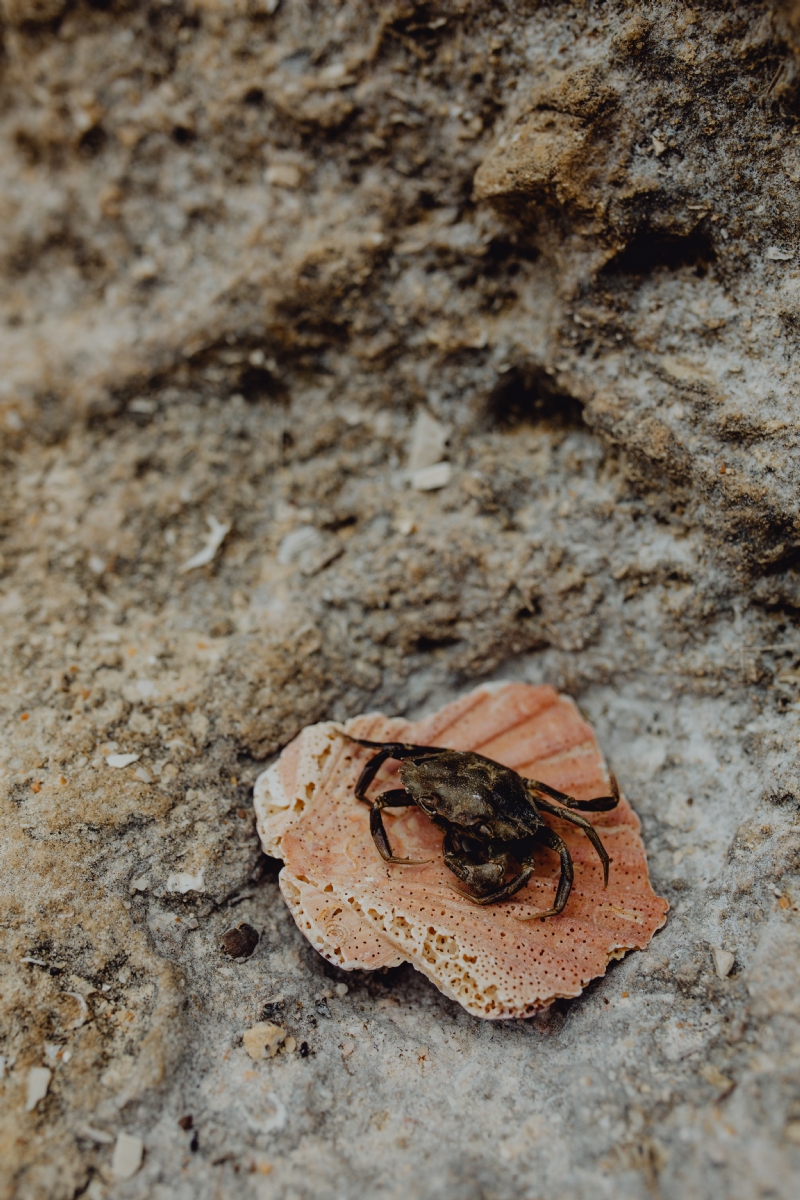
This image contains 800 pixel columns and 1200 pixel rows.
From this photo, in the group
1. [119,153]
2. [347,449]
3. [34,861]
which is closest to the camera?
[34,861]

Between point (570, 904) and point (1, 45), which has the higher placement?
point (1, 45)

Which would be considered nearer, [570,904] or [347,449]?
[570,904]

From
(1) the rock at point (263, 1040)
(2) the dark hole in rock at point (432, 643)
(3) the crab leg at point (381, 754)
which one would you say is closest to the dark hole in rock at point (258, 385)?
(2) the dark hole in rock at point (432, 643)

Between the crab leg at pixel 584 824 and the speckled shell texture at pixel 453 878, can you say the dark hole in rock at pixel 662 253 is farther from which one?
the crab leg at pixel 584 824

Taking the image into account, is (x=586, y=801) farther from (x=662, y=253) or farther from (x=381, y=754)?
(x=662, y=253)

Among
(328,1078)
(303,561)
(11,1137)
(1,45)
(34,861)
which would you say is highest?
(1,45)

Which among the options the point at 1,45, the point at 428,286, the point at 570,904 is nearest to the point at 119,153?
the point at 1,45

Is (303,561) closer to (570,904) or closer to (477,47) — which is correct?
(570,904)
